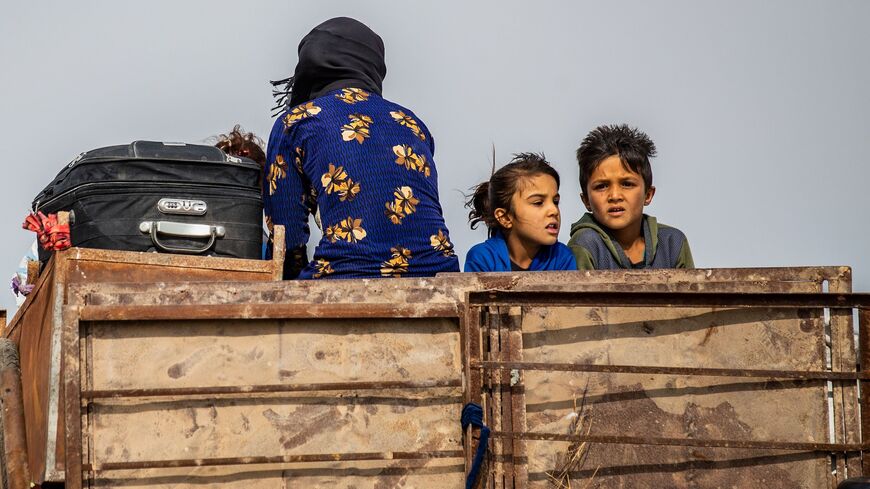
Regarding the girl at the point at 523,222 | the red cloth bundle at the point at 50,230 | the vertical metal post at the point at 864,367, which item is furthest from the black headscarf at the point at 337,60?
the vertical metal post at the point at 864,367

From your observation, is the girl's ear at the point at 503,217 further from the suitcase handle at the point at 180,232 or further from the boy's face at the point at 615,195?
the suitcase handle at the point at 180,232

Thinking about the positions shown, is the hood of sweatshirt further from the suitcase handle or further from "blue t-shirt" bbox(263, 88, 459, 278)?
the suitcase handle

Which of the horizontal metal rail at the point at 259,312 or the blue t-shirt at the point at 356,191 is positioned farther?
the blue t-shirt at the point at 356,191

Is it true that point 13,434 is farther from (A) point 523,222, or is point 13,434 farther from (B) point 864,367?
(B) point 864,367

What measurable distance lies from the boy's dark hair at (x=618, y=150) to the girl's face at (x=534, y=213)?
0.93 feet

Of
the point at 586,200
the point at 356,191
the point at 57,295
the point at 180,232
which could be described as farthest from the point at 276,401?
the point at 586,200

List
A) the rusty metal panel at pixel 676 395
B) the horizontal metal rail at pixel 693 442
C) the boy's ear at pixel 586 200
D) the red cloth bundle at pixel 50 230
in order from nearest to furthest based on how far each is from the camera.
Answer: the horizontal metal rail at pixel 693 442 → the rusty metal panel at pixel 676 395 → the red cloth bundle at pixel 50 230 → the boy's ear at pixel 586 200

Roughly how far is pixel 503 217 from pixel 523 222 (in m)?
0.14

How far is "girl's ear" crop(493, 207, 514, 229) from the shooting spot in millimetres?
5430

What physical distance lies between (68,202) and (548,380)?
6.57 ft

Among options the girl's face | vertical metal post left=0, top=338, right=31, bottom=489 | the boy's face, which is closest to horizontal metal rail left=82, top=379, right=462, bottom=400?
vertical metal post left=0, top=338, right=31, bottom=489

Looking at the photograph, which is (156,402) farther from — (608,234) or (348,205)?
(608,234)

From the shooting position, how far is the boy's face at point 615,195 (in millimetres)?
5363

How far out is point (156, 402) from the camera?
10.6 ft
